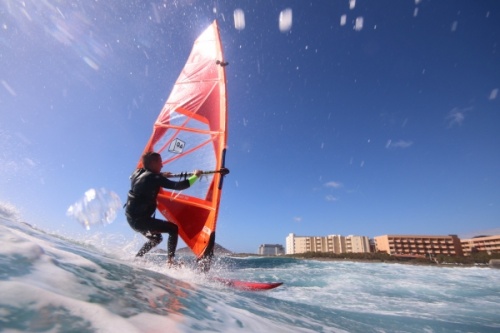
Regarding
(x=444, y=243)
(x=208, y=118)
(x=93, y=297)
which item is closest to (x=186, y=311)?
(x=93, y=297)

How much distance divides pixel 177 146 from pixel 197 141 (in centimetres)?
57

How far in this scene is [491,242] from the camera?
82250 millimetres

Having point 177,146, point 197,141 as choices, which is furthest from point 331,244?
point 177,146

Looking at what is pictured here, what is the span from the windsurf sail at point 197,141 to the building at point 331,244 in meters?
102

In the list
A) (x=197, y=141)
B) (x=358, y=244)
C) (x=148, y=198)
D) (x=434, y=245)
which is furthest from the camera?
(x=358, y=244)

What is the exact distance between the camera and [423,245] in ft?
271

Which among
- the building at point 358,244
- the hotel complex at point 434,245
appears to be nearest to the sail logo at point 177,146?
the hotel complex at point 434,245

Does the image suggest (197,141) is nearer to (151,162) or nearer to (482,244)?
(151,162)

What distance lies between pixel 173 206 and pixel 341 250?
105 meters

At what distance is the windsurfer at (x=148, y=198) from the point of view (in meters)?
4.14

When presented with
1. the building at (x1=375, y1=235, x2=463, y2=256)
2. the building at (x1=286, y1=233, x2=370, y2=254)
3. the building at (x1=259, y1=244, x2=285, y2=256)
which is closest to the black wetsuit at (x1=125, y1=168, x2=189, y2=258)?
the building at (x1=375, y1=235, x2=463, y2=256)

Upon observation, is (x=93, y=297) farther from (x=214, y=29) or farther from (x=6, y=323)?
(x=214, y=29)

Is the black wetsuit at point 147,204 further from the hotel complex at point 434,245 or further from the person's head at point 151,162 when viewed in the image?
the hotel complex at point 434,245

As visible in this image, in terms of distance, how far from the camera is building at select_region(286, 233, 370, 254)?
96.4 metres
